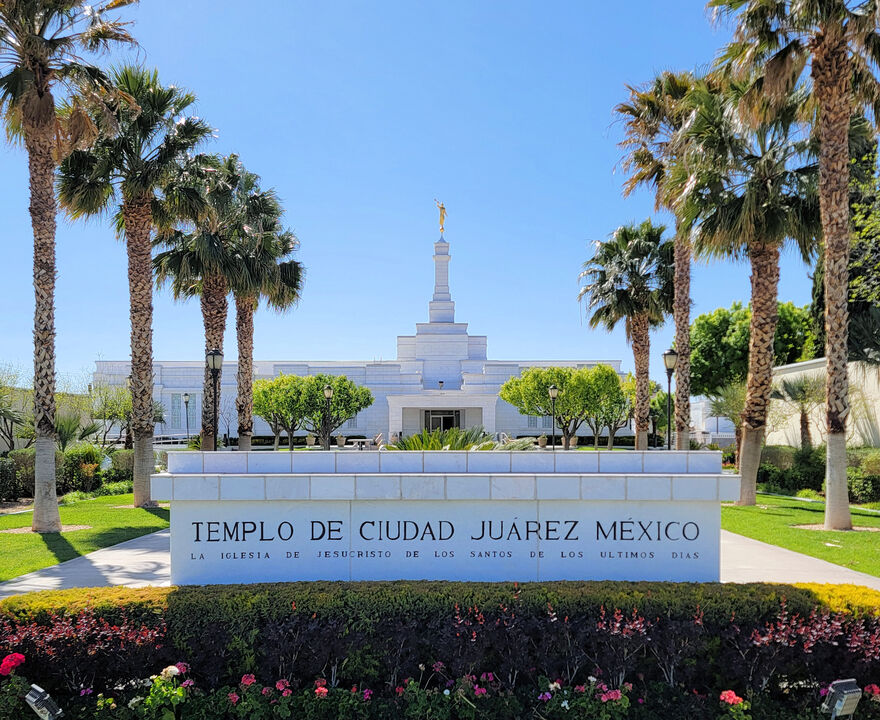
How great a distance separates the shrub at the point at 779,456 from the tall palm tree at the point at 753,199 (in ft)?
24.4

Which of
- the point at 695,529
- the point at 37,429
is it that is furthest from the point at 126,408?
the point at 695,529

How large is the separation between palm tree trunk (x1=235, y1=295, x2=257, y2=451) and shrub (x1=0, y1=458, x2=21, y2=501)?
6243mm

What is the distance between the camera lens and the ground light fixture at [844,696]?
4.27 meters

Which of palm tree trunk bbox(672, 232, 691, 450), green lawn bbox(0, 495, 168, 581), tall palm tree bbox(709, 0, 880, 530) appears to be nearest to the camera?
green lawn bbox(0, 495, 168, 581)

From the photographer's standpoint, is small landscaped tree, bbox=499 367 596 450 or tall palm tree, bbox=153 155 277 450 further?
small landscaped tree, bbox=499 367 596 450

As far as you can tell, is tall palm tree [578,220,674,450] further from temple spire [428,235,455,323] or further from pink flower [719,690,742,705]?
temple spire [428,235,455,323]

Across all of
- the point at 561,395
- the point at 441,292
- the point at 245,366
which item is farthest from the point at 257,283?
the point at 441,292

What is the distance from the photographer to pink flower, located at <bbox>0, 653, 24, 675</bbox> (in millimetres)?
4438

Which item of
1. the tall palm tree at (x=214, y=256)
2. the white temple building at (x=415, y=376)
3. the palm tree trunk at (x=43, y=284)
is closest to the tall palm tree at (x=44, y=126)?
the palm tree trunk at (x=43, y=284)

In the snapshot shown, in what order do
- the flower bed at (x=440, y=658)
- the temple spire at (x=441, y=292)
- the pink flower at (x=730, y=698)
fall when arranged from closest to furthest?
1. the pink flower at (x=730, y=698)
2. the flower bed at (x=440, y=658)
3. the temple spire at (x=441, y=292)

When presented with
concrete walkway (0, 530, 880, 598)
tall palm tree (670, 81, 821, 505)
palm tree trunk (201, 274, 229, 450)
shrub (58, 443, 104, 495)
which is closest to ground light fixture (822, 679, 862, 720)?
concrete walkway (0, 530, 880, 598)

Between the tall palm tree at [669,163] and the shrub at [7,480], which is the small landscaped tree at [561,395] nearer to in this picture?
the tall palm tree at [669,163]

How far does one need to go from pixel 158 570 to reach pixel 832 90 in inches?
564

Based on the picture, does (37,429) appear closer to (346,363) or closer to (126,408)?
(126,408)
